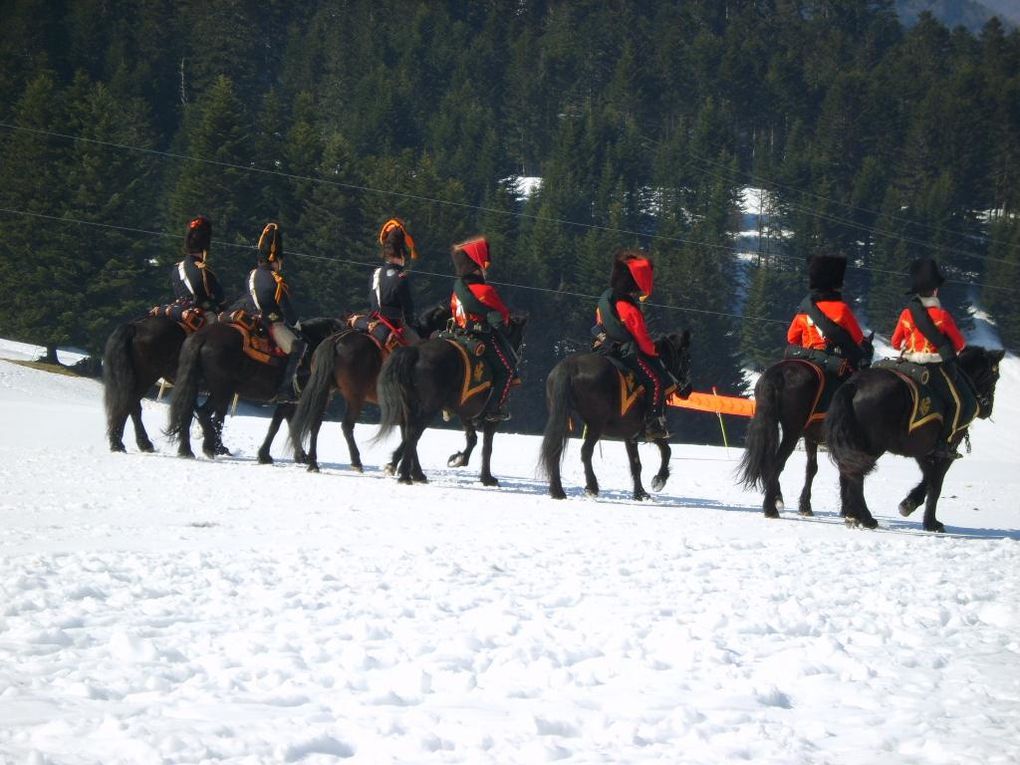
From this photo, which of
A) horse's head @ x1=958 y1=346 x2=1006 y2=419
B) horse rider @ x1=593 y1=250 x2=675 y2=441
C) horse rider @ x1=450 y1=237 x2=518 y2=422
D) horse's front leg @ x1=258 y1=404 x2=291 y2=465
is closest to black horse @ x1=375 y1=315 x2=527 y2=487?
horse rider @ x1=450 y1=237 x2=518 y2=422

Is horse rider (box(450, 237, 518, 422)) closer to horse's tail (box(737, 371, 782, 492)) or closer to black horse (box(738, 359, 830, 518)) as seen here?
black horse (box(738, 359, 830, 518))

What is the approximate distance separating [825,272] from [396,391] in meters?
4.75

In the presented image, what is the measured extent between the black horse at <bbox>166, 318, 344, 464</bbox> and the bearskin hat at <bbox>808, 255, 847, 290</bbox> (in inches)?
258

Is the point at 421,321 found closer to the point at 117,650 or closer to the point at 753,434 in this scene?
the point at 753,434

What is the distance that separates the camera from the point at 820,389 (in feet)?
43.7

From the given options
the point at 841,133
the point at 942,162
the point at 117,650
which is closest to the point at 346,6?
the point at 841,133

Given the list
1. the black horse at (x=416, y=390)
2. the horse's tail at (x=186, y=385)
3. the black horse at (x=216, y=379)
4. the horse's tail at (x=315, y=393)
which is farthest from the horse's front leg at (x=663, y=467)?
the horse's tail at (x=186, y=385)

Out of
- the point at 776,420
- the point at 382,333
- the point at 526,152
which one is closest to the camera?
the point at 776,420

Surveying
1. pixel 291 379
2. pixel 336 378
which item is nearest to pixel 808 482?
pixel 336 378

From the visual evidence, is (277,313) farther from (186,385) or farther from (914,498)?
(914,498)

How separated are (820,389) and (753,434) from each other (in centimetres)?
94

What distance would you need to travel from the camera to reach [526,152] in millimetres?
133875

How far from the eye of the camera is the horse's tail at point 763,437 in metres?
12.9

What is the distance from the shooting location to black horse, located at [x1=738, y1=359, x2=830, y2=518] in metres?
12.9
